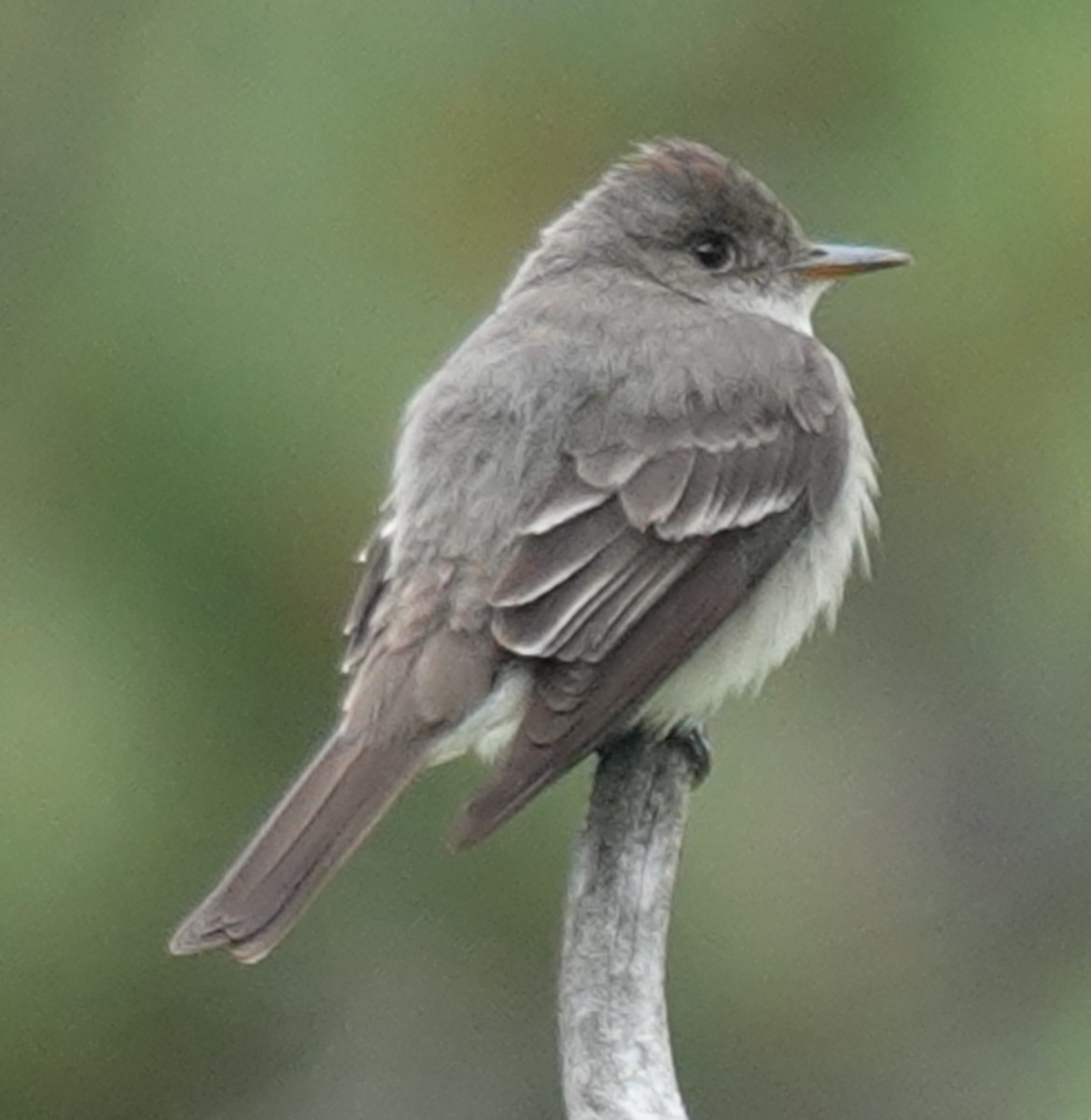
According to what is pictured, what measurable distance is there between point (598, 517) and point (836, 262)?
798 millimetres

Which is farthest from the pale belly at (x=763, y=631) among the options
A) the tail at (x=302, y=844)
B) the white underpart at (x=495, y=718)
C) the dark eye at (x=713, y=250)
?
the dark eye at (x=713, y=250)

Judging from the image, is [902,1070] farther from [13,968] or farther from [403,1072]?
[13,968]

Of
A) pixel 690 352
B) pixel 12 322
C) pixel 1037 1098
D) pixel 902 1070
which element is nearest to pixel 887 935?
pixel 902 1070

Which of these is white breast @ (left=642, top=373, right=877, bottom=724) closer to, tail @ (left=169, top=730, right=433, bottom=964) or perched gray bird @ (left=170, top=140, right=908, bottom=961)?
perched gray bird @ (left=170, top=140, right=908, bottom=961)

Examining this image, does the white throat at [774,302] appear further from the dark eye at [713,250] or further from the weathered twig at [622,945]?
the weathered twig at [622,945]

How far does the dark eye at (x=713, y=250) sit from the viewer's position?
6.67 metres

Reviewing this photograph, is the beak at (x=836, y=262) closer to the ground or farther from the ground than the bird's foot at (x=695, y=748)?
farther from the ground

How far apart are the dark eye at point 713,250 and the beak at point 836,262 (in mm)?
95

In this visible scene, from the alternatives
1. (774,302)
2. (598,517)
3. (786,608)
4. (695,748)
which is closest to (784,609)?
(786,608)

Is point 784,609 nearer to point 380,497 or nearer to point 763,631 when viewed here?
point 763,631

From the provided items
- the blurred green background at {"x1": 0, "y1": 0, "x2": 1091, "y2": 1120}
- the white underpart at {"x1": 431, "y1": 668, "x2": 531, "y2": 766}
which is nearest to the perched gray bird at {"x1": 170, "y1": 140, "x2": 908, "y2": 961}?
the white underpart at {"x1": 431, "y1": 668, "x2": 531, "y2": 766}

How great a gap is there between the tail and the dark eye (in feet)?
3.88

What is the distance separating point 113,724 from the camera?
6.31m

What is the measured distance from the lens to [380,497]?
6516 millimetres
